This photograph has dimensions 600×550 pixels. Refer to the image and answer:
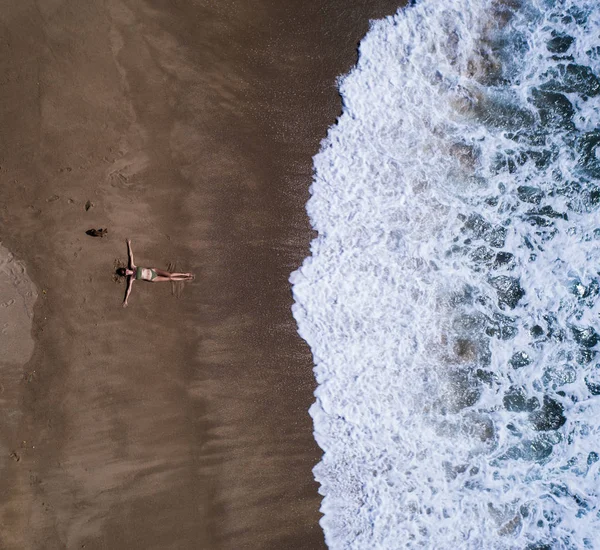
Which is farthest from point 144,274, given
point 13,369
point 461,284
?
point 461,284

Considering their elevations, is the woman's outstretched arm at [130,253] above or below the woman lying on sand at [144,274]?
above

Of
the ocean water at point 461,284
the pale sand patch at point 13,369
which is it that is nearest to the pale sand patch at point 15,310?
the pale sand patch at point 13,369

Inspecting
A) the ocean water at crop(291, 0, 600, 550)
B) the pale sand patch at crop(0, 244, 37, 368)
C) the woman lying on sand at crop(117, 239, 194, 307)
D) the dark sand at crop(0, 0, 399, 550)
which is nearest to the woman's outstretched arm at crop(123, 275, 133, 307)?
the woman lying on sand at crop(117, 239, 194, 307)

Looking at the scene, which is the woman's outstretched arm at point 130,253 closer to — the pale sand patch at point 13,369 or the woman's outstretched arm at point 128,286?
the woman's outstretched arm at point 128,286

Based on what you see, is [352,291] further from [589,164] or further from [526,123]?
[589,164]

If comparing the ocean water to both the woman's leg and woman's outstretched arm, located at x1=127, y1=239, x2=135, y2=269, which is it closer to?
the woman's leg

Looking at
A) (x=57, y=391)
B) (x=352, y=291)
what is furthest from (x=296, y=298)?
(x=57, y=391)

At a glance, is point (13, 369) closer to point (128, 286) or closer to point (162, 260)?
point (128, 286)
